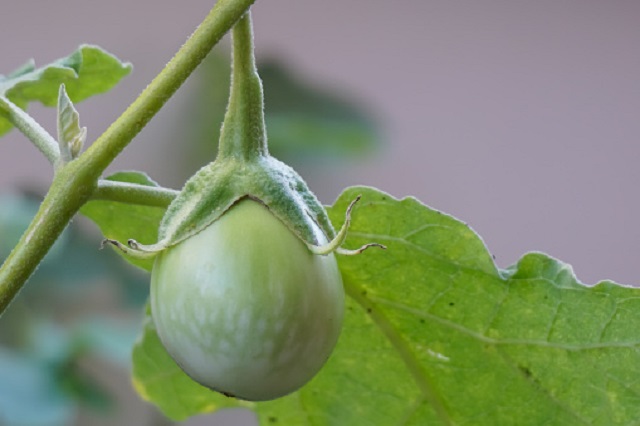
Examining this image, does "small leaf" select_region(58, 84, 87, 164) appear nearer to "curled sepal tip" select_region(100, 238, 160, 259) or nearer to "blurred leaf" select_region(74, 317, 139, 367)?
"curled sepal tip" select_region(100, 238, 160, 259)

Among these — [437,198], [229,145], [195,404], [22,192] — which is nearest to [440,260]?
[229,145]

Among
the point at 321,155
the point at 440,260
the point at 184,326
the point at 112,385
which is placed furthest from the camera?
the point at 112,385

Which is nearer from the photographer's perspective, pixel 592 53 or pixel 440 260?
pixel 440 260

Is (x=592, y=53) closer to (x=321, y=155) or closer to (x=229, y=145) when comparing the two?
(x=321, y=155)

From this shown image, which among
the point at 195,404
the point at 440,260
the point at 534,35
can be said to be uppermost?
the point at 534,35

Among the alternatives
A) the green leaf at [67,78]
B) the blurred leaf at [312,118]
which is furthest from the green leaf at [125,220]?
the blurred leaf at [312,118]

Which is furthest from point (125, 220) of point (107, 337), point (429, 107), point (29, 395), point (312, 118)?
point (429, 107)

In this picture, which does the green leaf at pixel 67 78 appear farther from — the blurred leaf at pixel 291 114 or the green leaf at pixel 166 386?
the blurred leaf at pixel 291 114

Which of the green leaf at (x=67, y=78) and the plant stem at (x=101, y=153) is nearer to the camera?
the plant stem at (x=101, y=153)
